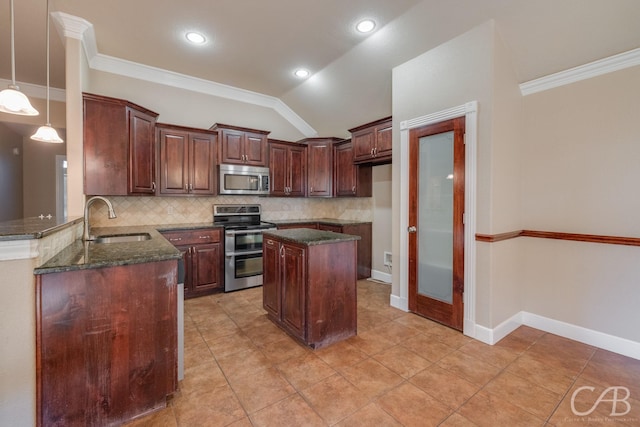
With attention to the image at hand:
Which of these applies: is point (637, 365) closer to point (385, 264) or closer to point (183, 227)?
point (385, 264)

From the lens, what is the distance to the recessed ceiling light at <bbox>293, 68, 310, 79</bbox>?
3.93 meters

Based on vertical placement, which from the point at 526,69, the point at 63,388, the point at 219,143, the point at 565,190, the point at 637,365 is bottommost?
the point at 637,365

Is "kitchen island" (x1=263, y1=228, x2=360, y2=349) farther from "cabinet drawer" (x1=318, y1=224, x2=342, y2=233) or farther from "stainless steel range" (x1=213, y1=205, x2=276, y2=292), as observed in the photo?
"cabinet drawer" (x1=318, y1=224, x2=342, y2=233)

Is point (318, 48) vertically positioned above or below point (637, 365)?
above

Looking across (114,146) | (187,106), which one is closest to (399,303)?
(114,146)

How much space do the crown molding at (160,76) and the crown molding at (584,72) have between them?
3408mm

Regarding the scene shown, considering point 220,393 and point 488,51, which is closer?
point 220,393

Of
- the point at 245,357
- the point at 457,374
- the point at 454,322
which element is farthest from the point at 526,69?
the point at 245,357

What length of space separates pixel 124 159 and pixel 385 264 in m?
3.82

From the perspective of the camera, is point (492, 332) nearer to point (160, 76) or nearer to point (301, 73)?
point (301, 73)

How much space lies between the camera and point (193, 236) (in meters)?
3.70

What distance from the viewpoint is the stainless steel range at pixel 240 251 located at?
390cm

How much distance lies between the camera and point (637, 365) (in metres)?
2.22

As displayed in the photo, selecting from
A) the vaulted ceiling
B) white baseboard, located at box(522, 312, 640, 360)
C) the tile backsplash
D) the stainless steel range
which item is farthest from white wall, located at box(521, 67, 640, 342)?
the stainless steel range
